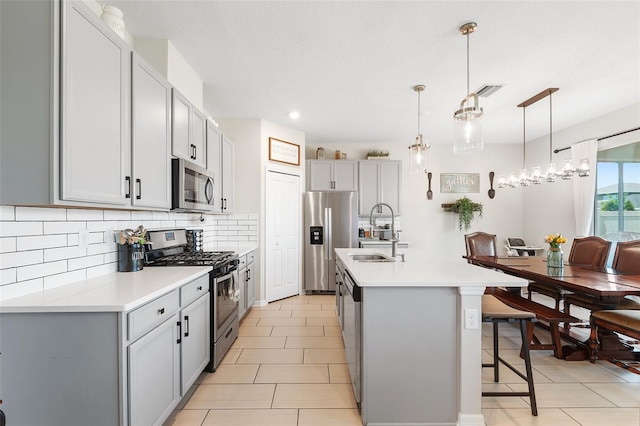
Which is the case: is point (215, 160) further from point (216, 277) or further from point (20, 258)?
point (20, 258)

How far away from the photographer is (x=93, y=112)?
4.93ft

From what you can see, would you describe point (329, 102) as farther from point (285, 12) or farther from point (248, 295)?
point (248, 295)

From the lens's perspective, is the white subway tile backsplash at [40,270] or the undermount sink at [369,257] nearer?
the white subway tile backsplash at [40,270]

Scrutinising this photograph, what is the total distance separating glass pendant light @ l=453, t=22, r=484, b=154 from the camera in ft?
7.41

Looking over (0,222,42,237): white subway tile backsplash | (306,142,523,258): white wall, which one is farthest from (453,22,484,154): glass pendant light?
(306,142,523,258): white wall

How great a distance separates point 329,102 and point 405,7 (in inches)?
71.0

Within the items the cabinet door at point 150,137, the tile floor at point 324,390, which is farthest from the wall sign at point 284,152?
the tile floor at point 324,390

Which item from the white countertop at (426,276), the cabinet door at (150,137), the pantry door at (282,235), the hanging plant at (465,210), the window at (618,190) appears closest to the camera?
the white countertop at (426,276)

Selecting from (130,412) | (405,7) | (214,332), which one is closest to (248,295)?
(214,332)

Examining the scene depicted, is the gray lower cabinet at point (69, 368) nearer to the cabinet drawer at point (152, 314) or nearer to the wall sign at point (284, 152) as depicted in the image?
the cabinet drawer at point (152, 314)

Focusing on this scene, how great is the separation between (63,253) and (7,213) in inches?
14.5

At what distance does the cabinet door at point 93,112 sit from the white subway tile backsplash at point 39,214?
13.0 inches

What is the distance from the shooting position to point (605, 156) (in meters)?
4.27

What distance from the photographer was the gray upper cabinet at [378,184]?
5.55 m
